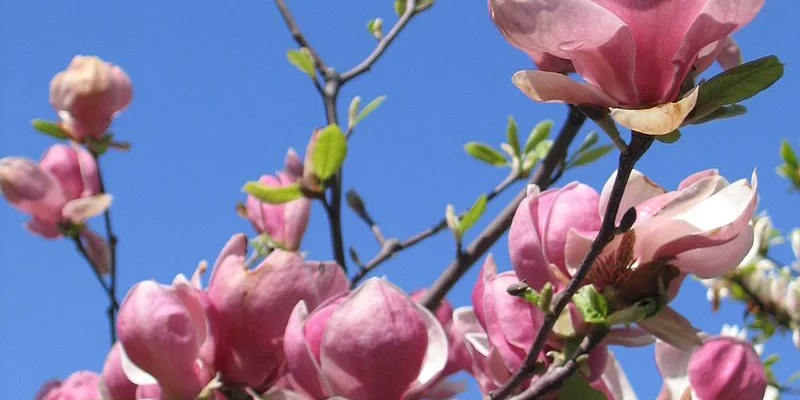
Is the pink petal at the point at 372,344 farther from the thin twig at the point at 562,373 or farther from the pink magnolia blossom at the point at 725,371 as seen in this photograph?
the pink magnolia blossom at the point at 725,371

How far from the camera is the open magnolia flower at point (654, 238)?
59 cm

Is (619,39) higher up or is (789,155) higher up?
(619,39)

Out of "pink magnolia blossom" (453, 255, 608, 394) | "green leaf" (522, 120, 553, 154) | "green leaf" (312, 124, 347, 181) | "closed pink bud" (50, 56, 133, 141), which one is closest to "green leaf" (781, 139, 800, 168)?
"green leaf" (522, 120, 553, 154)

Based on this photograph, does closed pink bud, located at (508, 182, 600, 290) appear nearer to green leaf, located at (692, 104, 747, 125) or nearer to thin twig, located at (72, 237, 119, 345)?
green leaf, located at (692, 104, 747, 125)

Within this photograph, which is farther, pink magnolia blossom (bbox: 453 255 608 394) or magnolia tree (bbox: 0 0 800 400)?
pink magnolia blossom (bbox: 453 255 608 394)

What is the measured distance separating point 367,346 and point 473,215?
1.90ft

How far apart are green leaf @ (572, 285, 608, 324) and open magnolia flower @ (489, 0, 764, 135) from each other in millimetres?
141

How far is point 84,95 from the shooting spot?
68.9 inches

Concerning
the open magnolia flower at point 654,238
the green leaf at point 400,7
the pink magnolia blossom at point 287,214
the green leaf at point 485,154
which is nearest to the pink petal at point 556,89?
the open magnolia flower at point 654,238

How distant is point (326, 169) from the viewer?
1.23 metres

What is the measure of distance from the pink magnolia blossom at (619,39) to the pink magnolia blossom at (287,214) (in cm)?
92

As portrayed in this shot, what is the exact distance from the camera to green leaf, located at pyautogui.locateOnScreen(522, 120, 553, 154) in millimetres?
1606

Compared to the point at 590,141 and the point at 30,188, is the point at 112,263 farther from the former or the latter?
the point at 590,141

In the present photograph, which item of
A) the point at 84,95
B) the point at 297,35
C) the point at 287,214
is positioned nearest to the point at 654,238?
the point at 287,214
